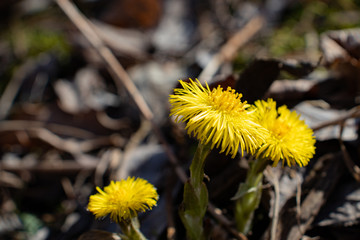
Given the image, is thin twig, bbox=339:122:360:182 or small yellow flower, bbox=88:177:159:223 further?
thin twig, bbox=339:122:360:182

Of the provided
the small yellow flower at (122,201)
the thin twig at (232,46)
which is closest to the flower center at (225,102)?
the small yellow flower at (122,201)

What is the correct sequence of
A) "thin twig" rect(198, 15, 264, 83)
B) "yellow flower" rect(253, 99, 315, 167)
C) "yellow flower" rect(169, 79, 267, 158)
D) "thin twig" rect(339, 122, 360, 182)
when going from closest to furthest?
1. "yellow flower" rect(169, 79, 267, 158)
2. "yellow flower" rect(253, 99, 315, 167)
3. "thin twig" rect(339, 122, 360, 182)
4. "thin twig" rect(198, 15, 264, 83)

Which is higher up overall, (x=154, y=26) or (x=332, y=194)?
(x=154, y=26)

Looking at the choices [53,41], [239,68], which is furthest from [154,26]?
[239,68]

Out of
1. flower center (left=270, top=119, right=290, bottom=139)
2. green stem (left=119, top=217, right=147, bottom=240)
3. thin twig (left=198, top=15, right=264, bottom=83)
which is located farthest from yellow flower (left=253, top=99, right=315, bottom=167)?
thin twig (left=198, top=15, right=264, bottom=83)

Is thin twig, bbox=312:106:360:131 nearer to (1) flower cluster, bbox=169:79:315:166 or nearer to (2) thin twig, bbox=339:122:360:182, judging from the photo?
(2) thin twig, bbox=339:122:360:182

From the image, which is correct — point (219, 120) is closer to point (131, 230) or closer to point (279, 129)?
point (279, 129)

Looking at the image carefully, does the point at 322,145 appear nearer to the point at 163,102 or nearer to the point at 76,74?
the point at 163,102
